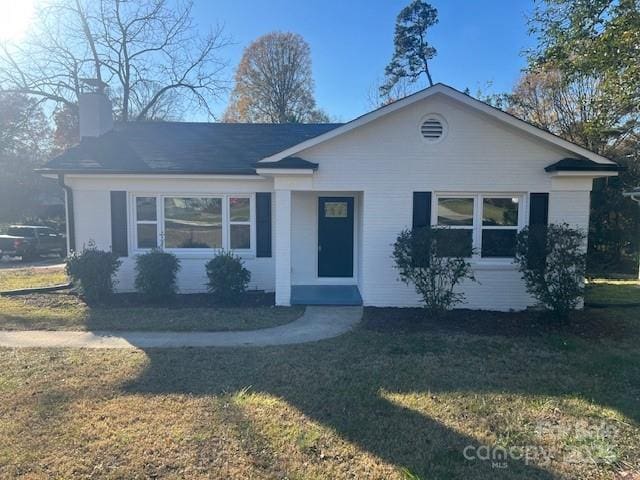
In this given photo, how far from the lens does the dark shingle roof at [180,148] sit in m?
10.2

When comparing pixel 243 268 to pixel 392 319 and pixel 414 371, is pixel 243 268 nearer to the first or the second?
pixel 392 319

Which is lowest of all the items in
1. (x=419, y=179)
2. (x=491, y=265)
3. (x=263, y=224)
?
(x=491, y=265)

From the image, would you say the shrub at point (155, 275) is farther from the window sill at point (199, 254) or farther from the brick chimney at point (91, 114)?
the brick chimney at point (91, 114)

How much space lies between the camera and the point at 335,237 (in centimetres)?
1084

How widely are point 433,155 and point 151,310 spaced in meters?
6.60

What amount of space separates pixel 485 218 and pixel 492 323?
2261 millimetres

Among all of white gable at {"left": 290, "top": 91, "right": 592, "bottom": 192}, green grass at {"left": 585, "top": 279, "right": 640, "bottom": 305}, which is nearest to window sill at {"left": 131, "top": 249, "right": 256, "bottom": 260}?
white gable at {"left": 290, "top": 91, "right": 592, "bottom": 192}

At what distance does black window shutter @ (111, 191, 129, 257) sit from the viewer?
10.4 metres

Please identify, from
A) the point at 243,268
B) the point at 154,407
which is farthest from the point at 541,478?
the point at 243,268

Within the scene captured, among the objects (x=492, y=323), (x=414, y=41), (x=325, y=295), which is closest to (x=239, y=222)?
(x=325, y=295)

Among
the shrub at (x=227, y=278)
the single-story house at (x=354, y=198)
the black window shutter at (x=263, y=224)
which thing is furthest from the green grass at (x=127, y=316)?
the black window shutter at (x=263, y=224)

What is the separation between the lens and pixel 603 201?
1808cm

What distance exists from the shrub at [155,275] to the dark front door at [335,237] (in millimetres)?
3544

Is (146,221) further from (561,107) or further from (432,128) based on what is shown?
(561,107)
